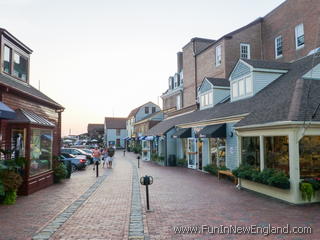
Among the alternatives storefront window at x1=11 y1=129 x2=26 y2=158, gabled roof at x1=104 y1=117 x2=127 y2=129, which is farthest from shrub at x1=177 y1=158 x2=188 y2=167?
gabled roof at x1=104 y1=117 x2=127 y2=129

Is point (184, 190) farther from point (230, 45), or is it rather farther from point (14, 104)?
point (230, 45)

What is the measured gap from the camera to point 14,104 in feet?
38.2

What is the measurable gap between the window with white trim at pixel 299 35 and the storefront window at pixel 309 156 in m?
15.1

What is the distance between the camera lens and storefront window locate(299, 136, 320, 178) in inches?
397

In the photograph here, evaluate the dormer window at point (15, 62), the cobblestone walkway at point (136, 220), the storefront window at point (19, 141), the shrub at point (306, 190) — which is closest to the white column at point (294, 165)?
the shrub at point (306, 190)

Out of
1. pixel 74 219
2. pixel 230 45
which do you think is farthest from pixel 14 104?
pixel 230 45

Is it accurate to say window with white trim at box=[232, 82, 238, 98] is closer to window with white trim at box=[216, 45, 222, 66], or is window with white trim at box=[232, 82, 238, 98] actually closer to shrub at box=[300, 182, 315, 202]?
window with white trim at box=[216, 45, 222, 66]

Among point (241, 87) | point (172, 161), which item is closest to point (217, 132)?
point (241, 87)

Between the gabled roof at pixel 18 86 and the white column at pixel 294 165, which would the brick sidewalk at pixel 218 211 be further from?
the gabled roof at pixel 18 86

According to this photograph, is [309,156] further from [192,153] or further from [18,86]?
[18,86]

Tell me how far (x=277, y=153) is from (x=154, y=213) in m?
5.70

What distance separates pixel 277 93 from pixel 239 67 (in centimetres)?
472

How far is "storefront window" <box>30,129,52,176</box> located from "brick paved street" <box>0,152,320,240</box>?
1243 mm

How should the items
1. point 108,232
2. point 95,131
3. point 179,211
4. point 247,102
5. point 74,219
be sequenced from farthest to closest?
1. point 95,131
2. point 247,102
3. point 179,211
4. point 74,219
5. point 108,232
